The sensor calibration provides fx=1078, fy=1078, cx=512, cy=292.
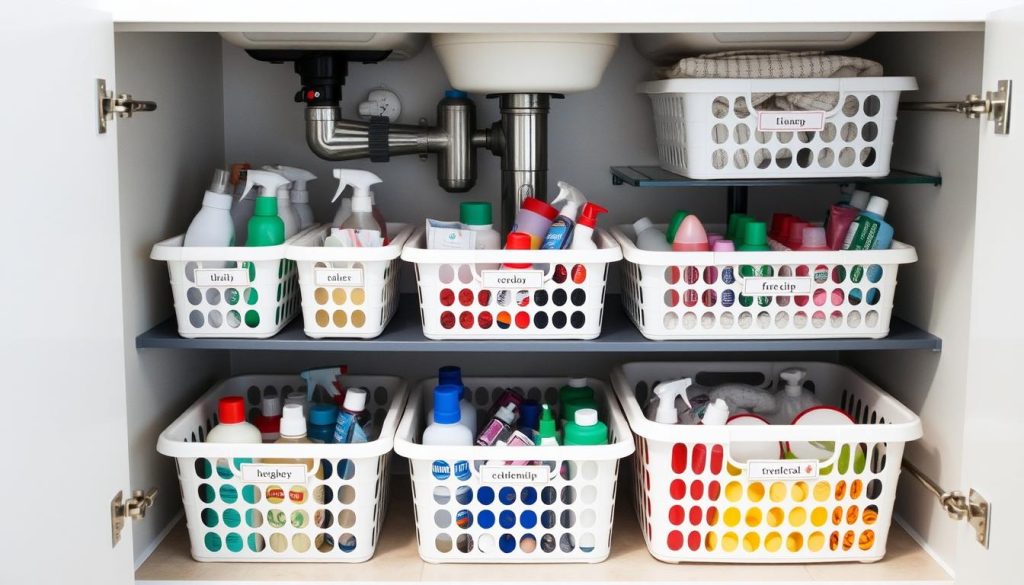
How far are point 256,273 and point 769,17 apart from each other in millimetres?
792

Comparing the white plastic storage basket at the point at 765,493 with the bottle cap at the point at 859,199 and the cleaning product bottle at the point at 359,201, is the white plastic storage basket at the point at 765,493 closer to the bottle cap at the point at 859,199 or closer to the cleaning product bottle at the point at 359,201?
the bottle cap at the point at 859,199

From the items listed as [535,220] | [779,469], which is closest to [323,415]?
[535,220]

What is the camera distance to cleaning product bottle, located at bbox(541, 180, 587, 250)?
62.0 inches

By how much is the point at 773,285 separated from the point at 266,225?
0.74 m

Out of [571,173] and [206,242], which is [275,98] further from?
[571,173]

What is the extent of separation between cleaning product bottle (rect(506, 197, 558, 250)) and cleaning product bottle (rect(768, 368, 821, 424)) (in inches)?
18.7

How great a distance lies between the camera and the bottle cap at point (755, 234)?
1.57 metres

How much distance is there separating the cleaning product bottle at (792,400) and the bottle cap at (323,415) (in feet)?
2.35

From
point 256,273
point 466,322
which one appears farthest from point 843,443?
point 256,273

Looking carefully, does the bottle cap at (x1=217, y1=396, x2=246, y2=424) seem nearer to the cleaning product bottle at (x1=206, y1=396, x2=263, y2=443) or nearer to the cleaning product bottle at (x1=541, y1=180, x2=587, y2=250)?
the cleaning product bottle at (x1=206, y1=396, x2=263, y2=443)

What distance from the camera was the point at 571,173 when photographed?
195cm

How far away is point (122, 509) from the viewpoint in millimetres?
1300

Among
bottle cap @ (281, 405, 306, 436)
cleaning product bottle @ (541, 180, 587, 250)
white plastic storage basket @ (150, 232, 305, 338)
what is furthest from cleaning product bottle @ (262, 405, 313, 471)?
cleaning product bottle @ (541, 180, 587, 250)

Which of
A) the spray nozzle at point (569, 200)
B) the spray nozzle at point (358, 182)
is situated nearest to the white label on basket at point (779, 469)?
the spray nozzle at point (569, 200)
